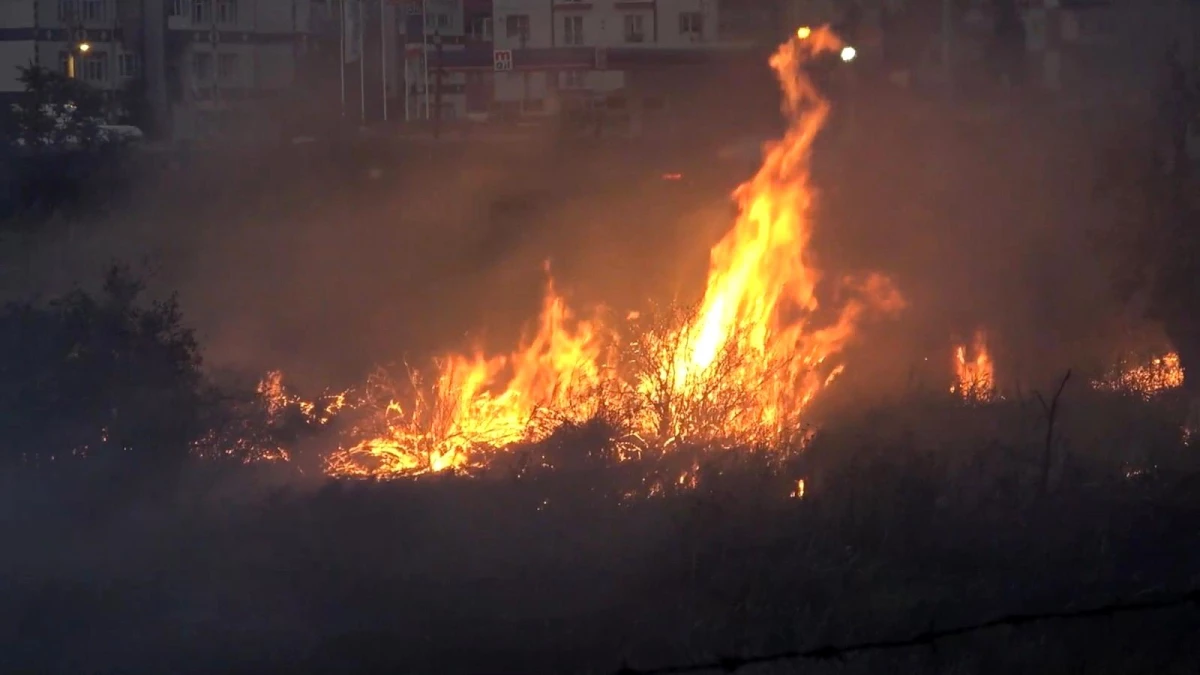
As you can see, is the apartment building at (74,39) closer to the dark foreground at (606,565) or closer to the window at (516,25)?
the window at (516,25)

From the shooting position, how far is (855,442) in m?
9.38

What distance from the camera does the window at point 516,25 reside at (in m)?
25.2

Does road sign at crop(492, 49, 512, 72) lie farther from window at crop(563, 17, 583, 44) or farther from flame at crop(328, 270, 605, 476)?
flame at crop(328, 270, 605, 476)

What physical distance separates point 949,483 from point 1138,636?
1.98m

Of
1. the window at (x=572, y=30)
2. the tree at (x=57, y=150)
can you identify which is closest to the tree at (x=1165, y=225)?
the tree at (x=57, y=150)

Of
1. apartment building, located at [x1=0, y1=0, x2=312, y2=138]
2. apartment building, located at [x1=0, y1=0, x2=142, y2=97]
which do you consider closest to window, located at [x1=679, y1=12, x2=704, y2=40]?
apartment building, located at [x1=0, y1=0, x2=312, y2=138]

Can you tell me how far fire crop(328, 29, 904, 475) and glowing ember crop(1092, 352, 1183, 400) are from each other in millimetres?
2202

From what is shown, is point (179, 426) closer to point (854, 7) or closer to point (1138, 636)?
point (1138, 636)

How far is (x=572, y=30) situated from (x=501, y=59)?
1.41 metres

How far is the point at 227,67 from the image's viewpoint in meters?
24.7

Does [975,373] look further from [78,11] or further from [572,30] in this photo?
[78,11]

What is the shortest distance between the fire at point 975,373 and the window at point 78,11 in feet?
54.9

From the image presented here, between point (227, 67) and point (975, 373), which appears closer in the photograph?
point (975, 373)

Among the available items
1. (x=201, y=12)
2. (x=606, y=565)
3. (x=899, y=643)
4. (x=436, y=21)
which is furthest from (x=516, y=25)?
(x=899, y=643)
